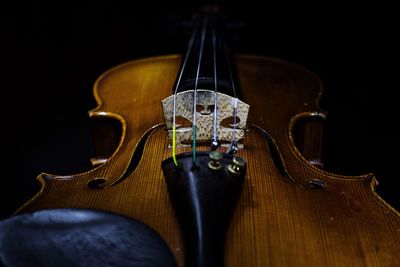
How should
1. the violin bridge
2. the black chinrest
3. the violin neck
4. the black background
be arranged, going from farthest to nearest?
the black background → the violin neck → the violin bridge → the black chinrest

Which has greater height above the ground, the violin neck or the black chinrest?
the violin neck

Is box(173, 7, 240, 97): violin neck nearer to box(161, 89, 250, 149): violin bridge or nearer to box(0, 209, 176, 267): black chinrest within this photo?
box(161, 89, 250, 149): violin bridge

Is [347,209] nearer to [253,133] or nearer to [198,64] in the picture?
[253,133]

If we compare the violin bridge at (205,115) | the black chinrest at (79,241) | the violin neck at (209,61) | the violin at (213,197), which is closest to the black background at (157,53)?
the violin neck at (209,61)

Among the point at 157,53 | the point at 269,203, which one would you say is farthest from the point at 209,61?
the point at 157,53

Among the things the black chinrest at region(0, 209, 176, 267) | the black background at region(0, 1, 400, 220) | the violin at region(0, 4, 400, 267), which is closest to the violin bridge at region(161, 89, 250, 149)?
the violin at region(0, 4, 400, 267)

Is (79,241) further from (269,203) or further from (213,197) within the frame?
(269,203)

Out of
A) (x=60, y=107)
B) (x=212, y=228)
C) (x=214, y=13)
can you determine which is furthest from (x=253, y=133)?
(x=60, y=107)
